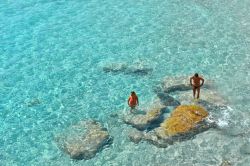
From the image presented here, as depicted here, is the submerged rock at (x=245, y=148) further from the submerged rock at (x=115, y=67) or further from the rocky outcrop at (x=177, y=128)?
the submerged rock at (x=115, y=67)

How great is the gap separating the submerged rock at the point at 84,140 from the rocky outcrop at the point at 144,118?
1462mm

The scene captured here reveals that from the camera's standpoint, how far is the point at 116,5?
35.7 m

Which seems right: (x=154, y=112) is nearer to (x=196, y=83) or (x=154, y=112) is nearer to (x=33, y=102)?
(x=196, y=83)

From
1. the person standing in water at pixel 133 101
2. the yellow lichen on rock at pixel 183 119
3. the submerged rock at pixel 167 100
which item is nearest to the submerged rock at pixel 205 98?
the submerged rock at pixel 167 100

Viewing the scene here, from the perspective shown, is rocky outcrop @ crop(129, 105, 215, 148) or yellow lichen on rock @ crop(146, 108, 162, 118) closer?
rocky outcrop @ crop(129, 105, 215, 148)

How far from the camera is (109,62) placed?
2750 cm

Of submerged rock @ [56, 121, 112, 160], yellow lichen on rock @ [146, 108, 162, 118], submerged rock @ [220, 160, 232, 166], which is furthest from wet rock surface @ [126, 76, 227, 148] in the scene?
submerged rock @ [220, 160, 232, 166]

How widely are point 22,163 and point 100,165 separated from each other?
3.88 meters

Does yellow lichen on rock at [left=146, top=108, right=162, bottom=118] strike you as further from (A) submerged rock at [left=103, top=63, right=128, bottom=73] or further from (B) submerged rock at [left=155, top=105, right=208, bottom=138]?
(A) submerged rock at [left=103, top=63, right=128, bottom=73]

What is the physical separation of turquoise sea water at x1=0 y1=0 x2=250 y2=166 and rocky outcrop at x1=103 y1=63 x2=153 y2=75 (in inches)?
16.8

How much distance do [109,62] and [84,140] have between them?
8.18 metres

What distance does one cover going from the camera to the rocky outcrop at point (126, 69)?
1030 inches

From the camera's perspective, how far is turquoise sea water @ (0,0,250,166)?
794 inches

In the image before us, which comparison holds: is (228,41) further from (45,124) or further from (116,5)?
(45,124)
